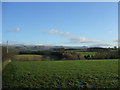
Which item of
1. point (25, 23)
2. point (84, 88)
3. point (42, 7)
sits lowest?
point (84, 88)

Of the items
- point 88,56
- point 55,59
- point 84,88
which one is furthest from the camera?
point 88,56

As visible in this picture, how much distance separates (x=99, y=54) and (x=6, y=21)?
256 inches

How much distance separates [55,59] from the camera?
8.93 m

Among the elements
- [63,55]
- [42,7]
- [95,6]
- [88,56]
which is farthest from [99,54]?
[42,7]

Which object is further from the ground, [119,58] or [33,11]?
[33,11]

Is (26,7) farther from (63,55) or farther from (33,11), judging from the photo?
(63,55)

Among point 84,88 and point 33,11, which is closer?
point 84,88

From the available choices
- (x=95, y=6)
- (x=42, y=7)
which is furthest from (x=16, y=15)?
(x=95, y=6)

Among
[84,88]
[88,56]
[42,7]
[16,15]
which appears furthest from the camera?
[88,56]

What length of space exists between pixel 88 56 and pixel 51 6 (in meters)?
5.84

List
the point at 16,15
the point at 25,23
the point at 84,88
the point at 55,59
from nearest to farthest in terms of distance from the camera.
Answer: the point at 84,88 < the point at 16,15 < the point at 25,23 < the point at 55,59

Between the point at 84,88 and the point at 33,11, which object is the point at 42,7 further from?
the point at 84,88

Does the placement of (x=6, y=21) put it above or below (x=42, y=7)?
below

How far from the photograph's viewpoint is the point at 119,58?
30.2ft
